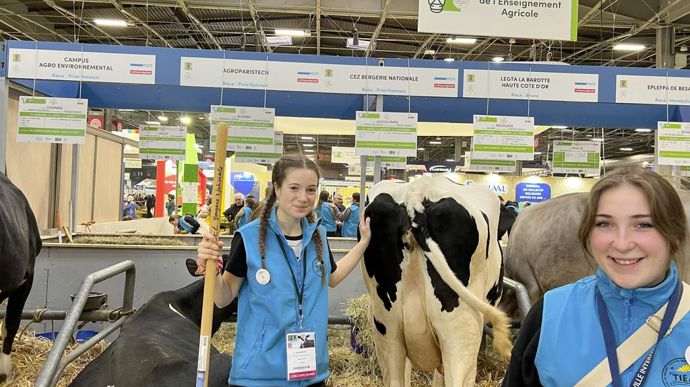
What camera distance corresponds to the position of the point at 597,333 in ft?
3.81

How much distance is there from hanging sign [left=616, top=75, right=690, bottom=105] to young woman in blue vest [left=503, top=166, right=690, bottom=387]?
527cm

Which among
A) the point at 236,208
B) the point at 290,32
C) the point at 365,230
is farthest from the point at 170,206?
the point at 365,230

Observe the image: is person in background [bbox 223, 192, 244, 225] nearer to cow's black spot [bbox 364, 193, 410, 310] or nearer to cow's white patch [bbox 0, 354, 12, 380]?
cow's white patch [bbox 0, 354, 12, 380]

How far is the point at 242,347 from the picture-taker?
210 centimetres

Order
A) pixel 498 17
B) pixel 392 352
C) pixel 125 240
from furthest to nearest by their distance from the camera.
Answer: pixel 125 240 < pixel 498 17 < pixel 392 352

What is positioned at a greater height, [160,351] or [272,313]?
[272,313]

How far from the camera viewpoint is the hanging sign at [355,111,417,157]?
5.49 metres

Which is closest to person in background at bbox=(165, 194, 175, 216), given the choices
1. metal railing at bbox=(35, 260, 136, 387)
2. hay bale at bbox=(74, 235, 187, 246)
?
hay bale at bbox=(74, 235, 187, 246)

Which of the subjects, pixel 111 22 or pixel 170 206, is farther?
pixel 170 206

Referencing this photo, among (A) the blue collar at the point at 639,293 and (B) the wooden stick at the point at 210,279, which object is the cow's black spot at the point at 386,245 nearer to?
(B) the wooden stick at the point at 210,279

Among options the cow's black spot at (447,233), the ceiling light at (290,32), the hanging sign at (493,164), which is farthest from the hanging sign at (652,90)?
the ceiling light at (290,32)

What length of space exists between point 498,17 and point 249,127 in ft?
9.33

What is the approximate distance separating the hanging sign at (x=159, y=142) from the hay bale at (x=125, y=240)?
38.8 inches

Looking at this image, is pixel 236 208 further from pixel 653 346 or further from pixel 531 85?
pixel 653 346
